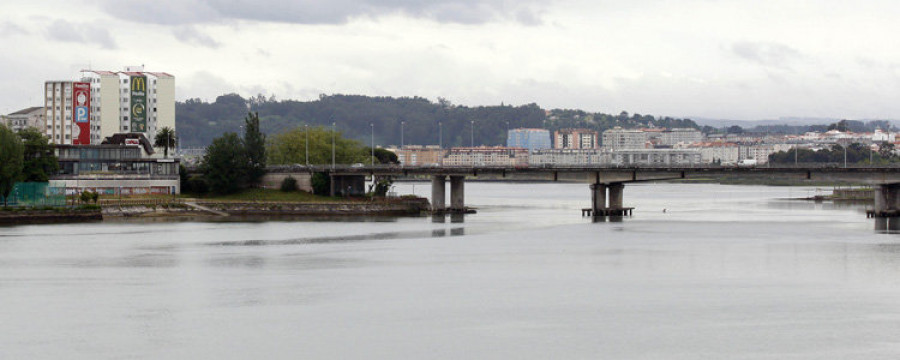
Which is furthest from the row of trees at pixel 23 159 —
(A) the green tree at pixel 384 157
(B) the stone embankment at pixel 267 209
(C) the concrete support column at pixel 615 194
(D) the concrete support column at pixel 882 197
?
(D) the concrete support column at pixel 882 197

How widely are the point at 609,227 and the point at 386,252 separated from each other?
33675 millimetres

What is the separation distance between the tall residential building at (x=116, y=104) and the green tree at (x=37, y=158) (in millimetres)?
49537

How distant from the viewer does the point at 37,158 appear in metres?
118

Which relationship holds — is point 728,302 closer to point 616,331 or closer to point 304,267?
point 616,331

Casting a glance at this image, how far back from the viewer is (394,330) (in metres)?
44.8

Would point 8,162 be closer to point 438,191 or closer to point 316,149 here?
point 438,191

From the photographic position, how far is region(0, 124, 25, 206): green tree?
339 feet

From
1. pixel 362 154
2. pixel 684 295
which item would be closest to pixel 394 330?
pixel 684 295

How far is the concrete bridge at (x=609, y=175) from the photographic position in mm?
115750

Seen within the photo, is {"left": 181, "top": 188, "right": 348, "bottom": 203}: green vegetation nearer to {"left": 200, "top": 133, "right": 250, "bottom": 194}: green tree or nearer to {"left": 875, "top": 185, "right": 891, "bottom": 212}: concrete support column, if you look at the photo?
{"left": 200, "top": 133, "right": 250, "bottom": 194}: green tree

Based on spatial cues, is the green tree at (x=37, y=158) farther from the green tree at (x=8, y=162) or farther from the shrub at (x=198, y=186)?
the shrub at (x=198, y=186)

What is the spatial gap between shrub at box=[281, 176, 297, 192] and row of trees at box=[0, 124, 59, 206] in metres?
24.4

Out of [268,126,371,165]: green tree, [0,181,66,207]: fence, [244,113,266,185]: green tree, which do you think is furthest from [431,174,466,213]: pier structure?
[0,181,66,207]: fence

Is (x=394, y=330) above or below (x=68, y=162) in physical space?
below
